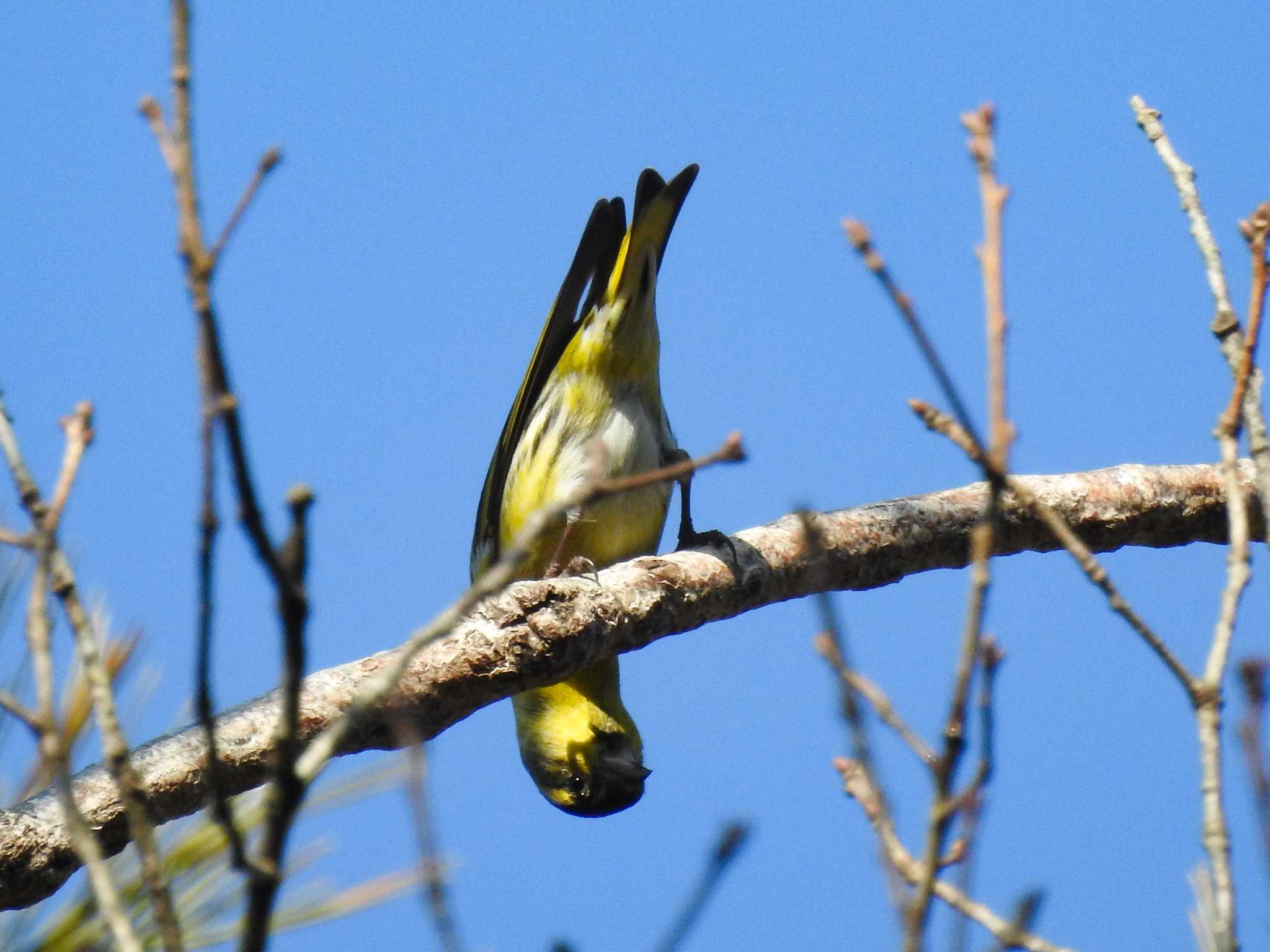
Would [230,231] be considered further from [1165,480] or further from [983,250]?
[1165,480]

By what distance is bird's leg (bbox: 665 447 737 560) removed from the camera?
4086 millimetres

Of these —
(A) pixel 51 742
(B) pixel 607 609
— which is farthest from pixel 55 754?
(B) pixel 607 609

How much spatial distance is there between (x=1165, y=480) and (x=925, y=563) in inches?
33.6

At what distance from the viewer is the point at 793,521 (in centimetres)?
426

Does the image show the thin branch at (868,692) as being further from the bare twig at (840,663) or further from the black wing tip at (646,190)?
the black wing tip at (646,190)

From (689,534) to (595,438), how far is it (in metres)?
0.73

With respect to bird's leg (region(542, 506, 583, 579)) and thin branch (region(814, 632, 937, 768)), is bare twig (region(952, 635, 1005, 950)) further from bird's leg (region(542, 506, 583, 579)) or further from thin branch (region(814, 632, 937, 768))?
bird's leg (region(542, 506, 583, 579))

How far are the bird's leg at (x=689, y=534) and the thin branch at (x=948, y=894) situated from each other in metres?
2.19

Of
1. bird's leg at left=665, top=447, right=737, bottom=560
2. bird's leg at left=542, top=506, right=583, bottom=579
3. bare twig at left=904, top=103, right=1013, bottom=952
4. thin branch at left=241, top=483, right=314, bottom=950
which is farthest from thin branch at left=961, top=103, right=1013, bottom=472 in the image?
bird's leg at left=542, top=506, right=583, bottom=579

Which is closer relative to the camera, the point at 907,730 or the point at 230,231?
the point at 230,231

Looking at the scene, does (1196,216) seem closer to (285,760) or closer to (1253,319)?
(1253,319)

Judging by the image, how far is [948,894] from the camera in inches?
57.2

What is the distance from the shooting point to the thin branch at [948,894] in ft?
4.22

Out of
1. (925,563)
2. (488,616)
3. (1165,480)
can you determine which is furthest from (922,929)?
(1165,480)
